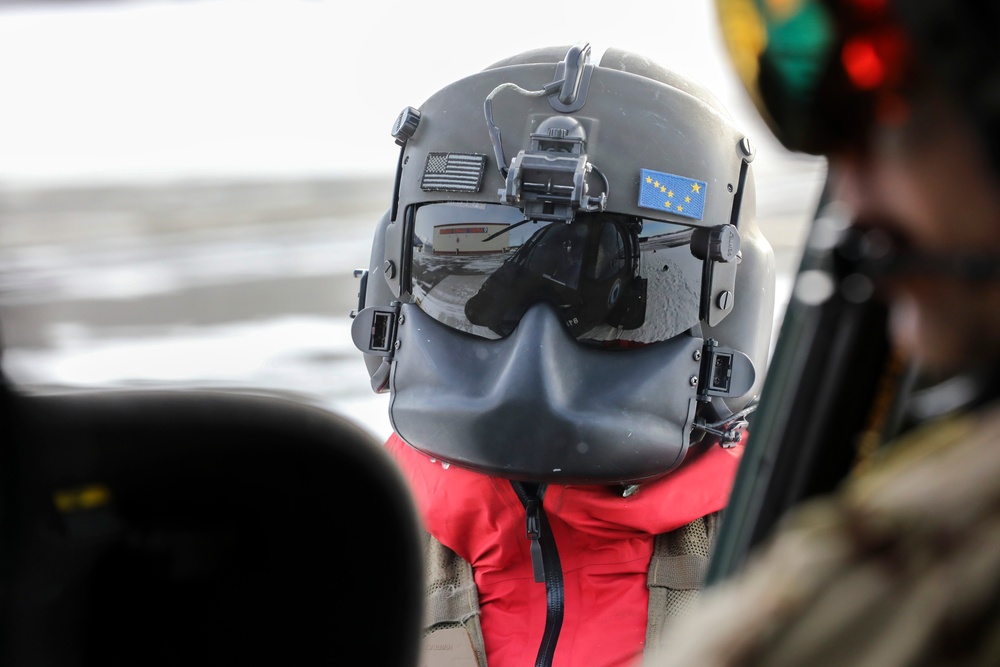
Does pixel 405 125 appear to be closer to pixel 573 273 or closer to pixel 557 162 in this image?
pixel 557 162

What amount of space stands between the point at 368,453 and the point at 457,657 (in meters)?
1.18

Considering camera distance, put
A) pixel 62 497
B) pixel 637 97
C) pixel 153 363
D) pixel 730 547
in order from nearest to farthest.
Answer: pixel 62 497 < pixel 730 547 < pixel 637 97 < pixel 153 363

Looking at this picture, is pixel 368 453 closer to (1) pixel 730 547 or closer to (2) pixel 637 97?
(1) pixel 730 547

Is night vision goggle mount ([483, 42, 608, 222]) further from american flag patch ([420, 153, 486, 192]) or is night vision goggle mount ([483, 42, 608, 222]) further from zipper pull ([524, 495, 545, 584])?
zipper pull ([524, 495, 545, 584])

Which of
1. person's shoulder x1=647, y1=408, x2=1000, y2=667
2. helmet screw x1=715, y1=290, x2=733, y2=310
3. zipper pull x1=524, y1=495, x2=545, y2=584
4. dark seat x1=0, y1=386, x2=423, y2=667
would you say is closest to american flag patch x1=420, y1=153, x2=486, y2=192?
helmet screw x1=715, y1=290, x2=733, y2=310

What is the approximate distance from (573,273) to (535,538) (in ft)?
1.73

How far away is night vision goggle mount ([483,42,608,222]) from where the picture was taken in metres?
1.94

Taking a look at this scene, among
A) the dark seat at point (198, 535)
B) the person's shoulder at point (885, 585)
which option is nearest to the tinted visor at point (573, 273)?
Answer: the dark seat at point (198, 535)

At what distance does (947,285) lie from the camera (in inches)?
24.9

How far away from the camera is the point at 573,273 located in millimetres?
1989

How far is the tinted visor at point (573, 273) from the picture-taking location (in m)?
2.00

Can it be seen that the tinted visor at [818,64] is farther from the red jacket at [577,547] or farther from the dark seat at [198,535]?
the red jacket at [577,547]

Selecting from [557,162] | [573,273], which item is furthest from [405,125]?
[573,273]

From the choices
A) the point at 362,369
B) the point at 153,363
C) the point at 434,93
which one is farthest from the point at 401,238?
the point at 153,363
